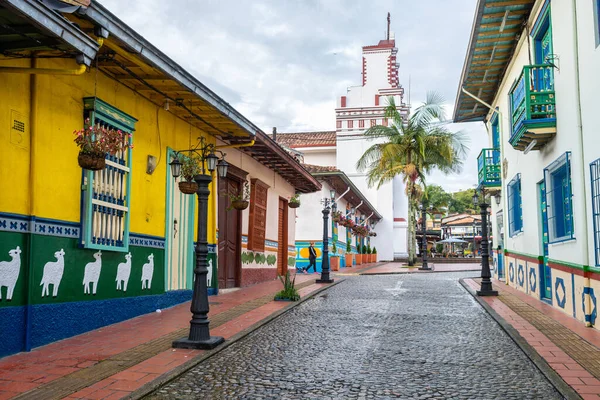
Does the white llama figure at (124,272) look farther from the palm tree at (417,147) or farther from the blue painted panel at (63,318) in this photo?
the palm tree at (417,147)

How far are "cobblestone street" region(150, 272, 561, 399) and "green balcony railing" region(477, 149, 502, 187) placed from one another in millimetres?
8028

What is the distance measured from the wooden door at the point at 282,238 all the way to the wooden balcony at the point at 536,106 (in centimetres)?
940

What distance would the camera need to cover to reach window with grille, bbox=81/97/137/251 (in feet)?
24.5

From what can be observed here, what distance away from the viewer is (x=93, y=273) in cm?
768

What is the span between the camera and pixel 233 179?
13.6 meters

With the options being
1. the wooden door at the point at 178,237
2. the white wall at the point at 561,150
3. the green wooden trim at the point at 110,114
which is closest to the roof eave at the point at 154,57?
the green wooden trim at the point at 110,114

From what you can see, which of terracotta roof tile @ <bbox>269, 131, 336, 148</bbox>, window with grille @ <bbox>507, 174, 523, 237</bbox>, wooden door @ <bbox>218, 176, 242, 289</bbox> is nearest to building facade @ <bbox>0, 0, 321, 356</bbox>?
wooden door @ <bbox>218, 176, 242, 289</bbox>

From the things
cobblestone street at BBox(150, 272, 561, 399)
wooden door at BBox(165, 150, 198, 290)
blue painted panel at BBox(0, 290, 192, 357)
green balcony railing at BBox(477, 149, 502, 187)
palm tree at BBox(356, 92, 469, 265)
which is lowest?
cobblestone street at BBox(150, 272, 561, 399)

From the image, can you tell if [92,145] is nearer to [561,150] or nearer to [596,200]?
[596,200]

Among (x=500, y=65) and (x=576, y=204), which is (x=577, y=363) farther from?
(x=500, y=65)

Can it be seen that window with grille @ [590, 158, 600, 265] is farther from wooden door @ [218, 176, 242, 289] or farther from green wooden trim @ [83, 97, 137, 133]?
wooden door @ [218, 176, 242, 289]

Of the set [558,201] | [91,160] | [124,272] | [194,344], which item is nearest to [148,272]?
[124,272]

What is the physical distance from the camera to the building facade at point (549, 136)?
27.1ft

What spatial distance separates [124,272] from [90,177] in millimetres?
1744
